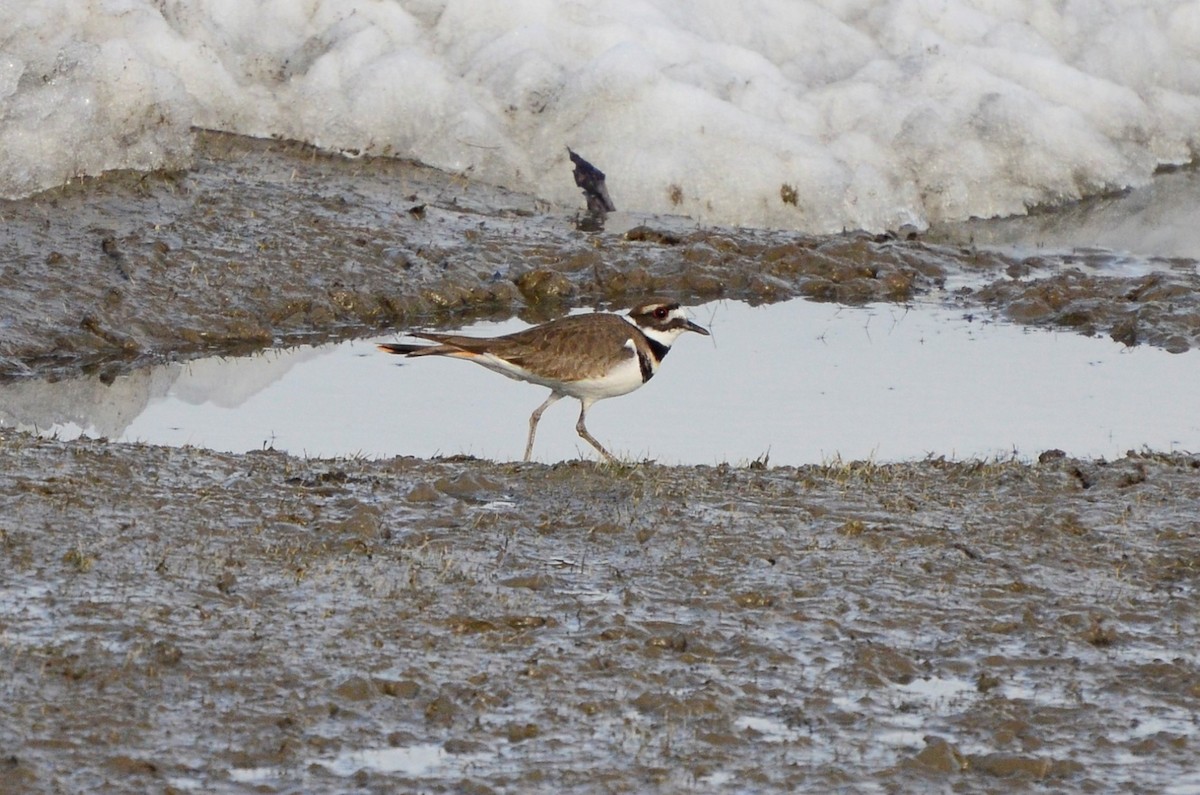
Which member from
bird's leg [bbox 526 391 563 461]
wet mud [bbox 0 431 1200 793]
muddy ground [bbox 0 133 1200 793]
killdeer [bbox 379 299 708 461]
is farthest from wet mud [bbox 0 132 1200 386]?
wet mud [bbox 0 431 1200 793]

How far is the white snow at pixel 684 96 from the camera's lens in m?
15.9

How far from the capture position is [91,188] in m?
13.5

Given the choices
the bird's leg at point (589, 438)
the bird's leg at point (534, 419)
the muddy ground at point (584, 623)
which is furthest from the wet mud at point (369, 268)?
the bird's leg at point (589, 438)

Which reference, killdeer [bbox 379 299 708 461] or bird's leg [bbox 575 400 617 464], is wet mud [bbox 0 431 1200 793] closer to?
bird's leg [bbox 575 400 617 464]

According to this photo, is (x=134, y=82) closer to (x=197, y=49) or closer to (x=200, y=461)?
(x=197, y=49)

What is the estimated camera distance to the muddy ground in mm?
5582

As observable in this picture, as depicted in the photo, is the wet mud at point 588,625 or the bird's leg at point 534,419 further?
the bird's leg at point 534,419

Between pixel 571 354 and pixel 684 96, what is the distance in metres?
7.58

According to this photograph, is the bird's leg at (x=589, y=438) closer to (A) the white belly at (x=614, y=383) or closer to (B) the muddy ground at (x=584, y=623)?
(A) the white belly at (x=614, y=383)

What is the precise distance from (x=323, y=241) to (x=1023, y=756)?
28.8 feet

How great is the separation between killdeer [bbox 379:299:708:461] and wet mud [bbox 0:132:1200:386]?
114 inches

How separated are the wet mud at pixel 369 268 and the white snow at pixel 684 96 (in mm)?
876

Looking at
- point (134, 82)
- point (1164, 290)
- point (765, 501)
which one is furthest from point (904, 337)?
point (134, 82)

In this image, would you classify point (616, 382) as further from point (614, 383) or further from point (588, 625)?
point (588, 625)
